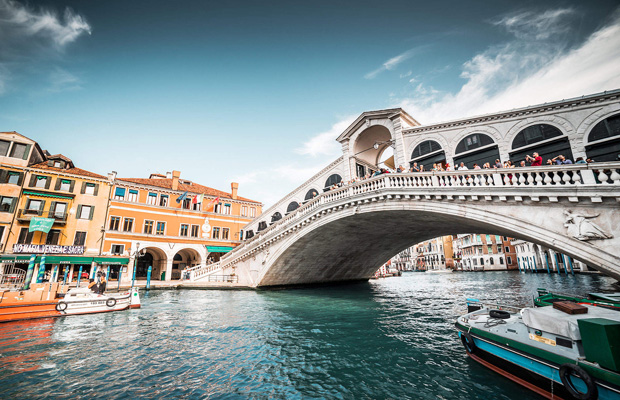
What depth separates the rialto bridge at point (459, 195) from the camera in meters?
8.50

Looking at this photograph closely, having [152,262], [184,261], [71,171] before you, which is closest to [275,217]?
[184,261]

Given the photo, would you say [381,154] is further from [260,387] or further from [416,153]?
[260,387]

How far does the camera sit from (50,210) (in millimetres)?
22750

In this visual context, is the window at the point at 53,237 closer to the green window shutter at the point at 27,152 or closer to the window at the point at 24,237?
the window at the point at 24,237

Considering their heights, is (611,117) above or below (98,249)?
above

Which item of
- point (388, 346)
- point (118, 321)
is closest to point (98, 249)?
point (118, 321)

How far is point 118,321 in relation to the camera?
1032 centimetres

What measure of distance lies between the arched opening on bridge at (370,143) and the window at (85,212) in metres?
24.1

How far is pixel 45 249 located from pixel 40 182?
6.05m

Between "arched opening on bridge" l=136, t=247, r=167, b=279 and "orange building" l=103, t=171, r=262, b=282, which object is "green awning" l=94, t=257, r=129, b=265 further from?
"arched opening on bridge" l=136, t=247, r=167, b=279

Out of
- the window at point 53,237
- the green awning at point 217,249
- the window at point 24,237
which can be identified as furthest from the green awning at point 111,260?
the green awning at point 217,249

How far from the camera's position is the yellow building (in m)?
21.5

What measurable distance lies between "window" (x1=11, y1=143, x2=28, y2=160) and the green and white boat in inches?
1330

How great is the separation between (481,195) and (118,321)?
49.2 ft
